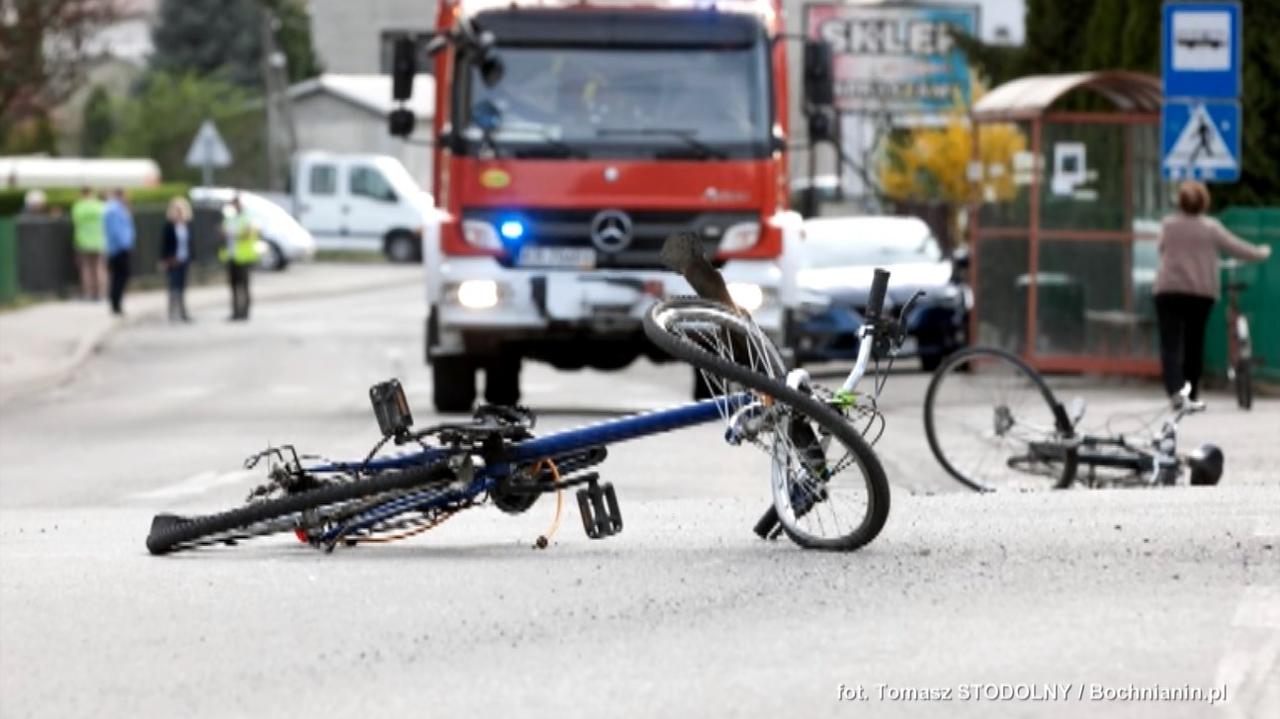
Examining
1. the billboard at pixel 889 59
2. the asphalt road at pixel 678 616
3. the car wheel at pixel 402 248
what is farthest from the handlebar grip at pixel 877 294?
the car wheel at pixel 402 248

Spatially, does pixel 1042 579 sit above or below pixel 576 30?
below

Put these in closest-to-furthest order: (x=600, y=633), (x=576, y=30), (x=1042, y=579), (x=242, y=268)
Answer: (x=600, y=633), (x=1042, y=579), (x=576, y=30), (x=242, y=268)

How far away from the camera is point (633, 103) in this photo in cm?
2086

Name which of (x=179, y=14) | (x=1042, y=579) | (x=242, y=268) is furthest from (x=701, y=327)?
(x=179, y=14)

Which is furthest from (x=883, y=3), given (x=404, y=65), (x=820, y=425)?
(x=820, y=425)

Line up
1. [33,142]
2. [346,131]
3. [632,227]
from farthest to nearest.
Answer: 1. [346,131]
2. [33,142]
3. [632,227]

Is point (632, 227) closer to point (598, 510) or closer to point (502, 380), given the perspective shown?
point (502, 380)

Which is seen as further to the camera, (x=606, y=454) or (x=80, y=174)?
(x=80, y=174)

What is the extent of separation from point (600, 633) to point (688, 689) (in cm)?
91

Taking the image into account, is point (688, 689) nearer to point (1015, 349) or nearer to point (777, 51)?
point (777, 51)

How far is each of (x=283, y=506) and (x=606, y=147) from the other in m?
10.9

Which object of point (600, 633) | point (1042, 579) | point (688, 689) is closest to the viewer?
point (688, 689)

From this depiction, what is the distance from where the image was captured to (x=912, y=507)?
11727 millimetres

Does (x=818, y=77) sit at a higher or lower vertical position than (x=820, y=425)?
higher
